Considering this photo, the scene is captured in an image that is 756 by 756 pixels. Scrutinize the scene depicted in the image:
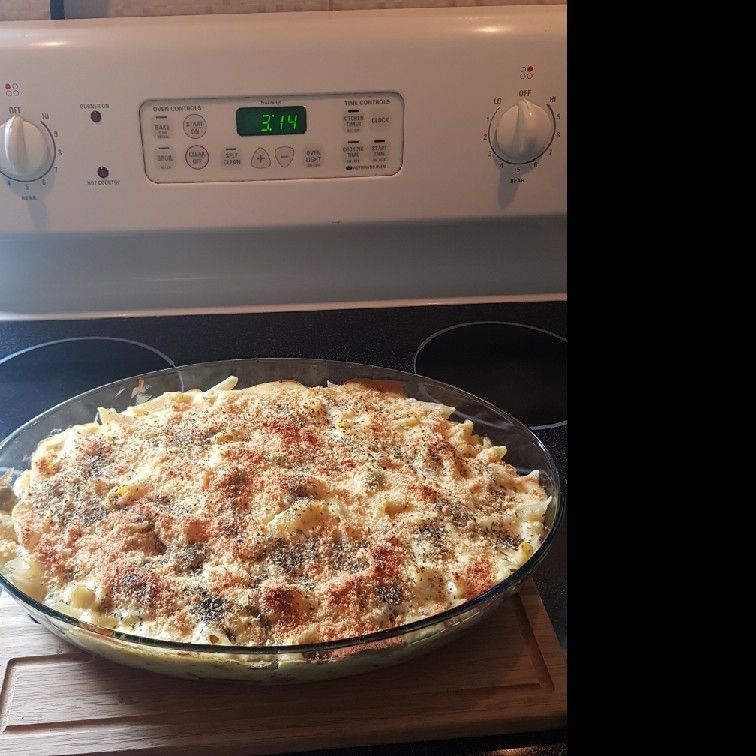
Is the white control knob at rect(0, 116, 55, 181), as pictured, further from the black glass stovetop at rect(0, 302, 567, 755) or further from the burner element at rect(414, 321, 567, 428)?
the burner element at rect(414, 321, 567, 428)

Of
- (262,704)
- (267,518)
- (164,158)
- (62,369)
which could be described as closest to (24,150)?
(164,158)

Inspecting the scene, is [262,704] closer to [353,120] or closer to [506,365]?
[506,365]

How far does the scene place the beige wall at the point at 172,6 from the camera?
45.1 inches

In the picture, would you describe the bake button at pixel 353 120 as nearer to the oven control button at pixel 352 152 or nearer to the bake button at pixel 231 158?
the oven control button at pixel 352 152

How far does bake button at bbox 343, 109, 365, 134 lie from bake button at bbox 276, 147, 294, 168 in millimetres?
79

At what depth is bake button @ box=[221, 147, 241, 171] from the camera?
108 centimetres

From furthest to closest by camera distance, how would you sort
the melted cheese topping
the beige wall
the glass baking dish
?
the beige wall → the melted cheese topping → the glass baking dish

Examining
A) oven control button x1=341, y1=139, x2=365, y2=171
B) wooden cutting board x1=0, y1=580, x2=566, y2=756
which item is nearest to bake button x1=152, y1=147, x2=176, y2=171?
oven control button x1=341, y1=139, x2=365, y2=171

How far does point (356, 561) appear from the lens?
702 mm

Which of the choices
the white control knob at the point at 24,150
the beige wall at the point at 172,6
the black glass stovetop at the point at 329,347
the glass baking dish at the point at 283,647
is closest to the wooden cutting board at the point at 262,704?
the glass baking dish at the point at 283,647
